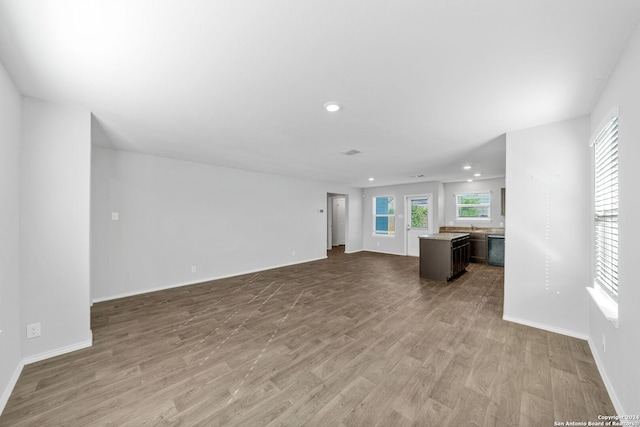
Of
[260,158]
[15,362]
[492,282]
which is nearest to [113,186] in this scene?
[260,158]

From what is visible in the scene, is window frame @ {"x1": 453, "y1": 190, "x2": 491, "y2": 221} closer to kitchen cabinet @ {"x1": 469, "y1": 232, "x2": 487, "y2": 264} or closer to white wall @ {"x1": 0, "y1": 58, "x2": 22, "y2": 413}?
kitchen cabinet @ {"x1": 469, "y1": 232, "x2": 487, "y2": 264}

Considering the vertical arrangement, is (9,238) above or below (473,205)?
below

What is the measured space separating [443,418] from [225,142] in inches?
152

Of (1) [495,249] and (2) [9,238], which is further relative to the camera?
(1) [495,249]

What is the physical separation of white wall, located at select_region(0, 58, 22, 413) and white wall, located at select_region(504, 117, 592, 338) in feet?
16.4

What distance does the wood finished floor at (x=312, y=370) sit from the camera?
167cm

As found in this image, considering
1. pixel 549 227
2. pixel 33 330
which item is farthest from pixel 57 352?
pixel 549 227

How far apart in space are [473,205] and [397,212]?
7.45 ft

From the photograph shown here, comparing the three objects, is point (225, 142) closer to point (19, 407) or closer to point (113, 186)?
point (113, 186)

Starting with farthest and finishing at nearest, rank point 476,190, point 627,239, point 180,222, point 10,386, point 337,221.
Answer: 1. point 337,221
2. point 476,190
3. point 180,222
4. point 10,386
5. point 627,239

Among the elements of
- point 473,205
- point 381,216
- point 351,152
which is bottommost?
point 381,216

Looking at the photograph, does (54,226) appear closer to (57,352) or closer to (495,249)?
(57,352)

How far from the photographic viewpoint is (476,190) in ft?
24.4

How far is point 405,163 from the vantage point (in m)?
5.03
